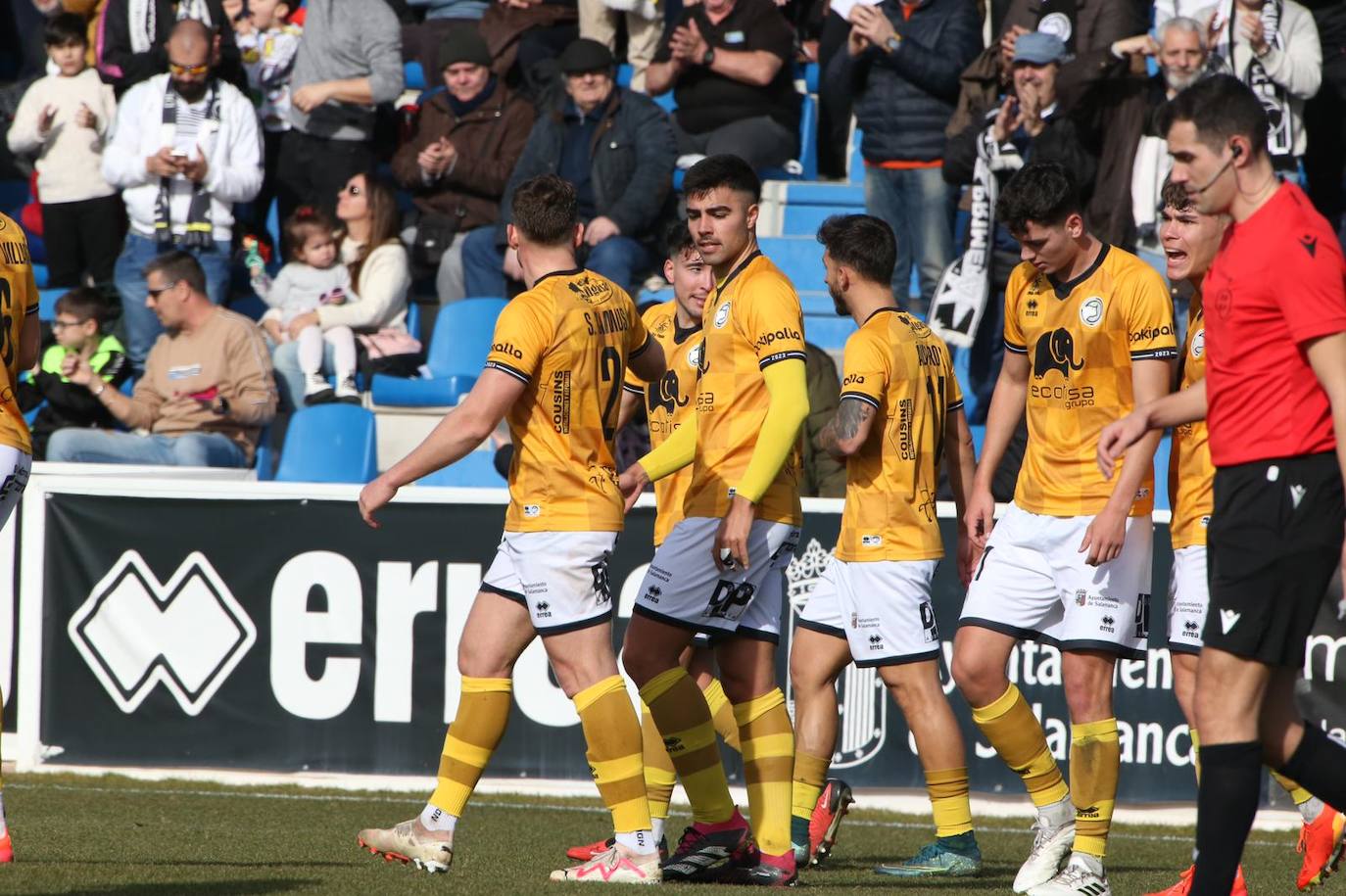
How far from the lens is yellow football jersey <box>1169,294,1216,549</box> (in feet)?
21.9

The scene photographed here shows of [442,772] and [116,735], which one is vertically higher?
[442,772]

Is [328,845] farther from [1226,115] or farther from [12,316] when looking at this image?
[1226,115]

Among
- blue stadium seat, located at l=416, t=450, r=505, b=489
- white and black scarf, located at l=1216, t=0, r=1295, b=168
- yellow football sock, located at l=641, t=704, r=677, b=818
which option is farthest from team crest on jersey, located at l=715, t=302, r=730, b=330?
white and black scarf, located at l=1216, t=0, r=1295, b=168

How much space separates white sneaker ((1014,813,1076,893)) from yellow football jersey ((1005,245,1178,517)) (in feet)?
3.86

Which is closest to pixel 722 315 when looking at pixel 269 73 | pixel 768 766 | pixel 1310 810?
pixel 768 766

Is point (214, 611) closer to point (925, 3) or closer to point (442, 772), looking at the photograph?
point (442, 772)

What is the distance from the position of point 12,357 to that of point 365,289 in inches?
253

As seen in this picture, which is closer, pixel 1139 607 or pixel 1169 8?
pixel 1139 607

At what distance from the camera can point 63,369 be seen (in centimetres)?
1182

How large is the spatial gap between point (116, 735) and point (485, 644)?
4435 millimetres

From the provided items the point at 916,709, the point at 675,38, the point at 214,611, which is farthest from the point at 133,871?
the point at 675,38

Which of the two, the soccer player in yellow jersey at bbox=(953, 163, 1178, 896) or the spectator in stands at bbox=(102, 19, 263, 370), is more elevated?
the spectator in stands at bbox=(102, 19, 263, 370)

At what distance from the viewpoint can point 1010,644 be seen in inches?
258

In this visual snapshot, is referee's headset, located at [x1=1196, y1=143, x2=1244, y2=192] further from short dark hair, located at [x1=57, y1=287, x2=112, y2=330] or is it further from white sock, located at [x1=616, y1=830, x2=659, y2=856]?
short dark hair, located at [x1=57, y1=287, x2=112, y2=330]
